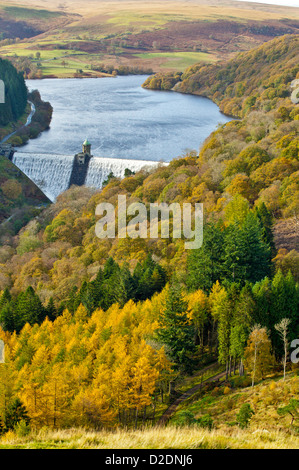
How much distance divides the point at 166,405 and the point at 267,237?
72.3 ft

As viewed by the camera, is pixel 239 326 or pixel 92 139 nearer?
pixel 239 326

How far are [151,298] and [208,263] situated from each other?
6.51m

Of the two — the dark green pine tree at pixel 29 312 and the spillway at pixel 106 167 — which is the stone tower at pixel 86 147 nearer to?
the spillway at pixel 106 167

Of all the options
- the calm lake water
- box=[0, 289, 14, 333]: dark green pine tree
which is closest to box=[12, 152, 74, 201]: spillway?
the calm lake water

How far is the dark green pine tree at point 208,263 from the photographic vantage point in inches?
1852

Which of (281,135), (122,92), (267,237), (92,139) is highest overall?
(122,92)

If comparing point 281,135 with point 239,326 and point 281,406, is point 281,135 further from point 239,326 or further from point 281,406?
point 281,406

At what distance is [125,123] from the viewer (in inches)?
5714

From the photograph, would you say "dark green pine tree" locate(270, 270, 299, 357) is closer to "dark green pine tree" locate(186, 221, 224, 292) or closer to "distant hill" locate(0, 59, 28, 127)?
"dark green pine tree" locate(186, 221, 224, 292)

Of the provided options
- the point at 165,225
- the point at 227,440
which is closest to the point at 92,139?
the point at 165,225

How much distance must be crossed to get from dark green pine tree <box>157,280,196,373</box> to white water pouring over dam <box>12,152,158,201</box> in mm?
64326

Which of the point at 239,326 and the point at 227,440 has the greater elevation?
the point at 239,326

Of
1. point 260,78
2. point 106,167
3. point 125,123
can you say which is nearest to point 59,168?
point 106,167

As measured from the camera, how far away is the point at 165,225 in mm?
64500
